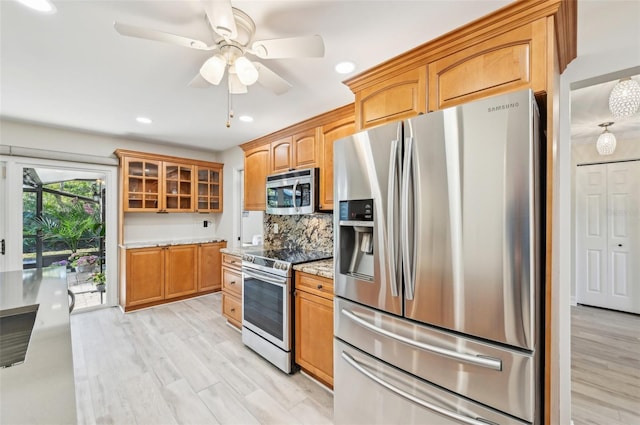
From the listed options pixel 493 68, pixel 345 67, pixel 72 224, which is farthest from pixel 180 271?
pixel 493 68

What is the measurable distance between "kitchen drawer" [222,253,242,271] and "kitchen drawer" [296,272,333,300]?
1.06 metres

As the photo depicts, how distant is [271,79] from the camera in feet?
5.97

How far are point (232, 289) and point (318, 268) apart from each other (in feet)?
5.03

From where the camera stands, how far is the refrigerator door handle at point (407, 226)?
1381 mm

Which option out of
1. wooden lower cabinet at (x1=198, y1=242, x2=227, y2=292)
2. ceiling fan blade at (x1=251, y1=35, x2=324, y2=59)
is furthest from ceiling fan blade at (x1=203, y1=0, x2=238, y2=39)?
wooden lower cabinet at (x1=198, y1=242, x2=227, y2=292)

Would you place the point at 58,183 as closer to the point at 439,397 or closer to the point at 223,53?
the point at 223,53

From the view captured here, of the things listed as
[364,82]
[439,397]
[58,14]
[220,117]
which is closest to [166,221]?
[220,117]

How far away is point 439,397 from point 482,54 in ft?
5.45

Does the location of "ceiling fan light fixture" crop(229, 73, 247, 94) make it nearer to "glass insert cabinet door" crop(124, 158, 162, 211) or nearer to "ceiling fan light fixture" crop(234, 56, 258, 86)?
"ceiling fan light fixture" crop(234, 56, 258, 86)

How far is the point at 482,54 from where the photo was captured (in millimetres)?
1349

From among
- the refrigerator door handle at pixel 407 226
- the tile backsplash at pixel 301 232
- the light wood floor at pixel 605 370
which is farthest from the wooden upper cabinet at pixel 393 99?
the light wood floor at pixel 605 370

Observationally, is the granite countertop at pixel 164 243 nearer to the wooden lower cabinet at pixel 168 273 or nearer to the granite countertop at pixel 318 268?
the wooden lower cabinet at pixel 168 273

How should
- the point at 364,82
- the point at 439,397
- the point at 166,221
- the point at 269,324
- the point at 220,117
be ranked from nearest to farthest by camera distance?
the point at 439,397
the point at 364,82
the point at 269,324
the point at 220,117
the point at 166,221

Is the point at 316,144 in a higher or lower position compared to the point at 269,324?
higher
